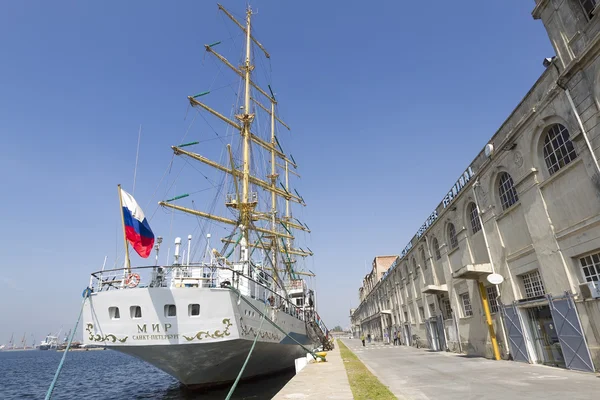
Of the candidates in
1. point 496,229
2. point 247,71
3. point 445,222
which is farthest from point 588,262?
point 247,71

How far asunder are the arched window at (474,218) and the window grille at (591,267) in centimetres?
633

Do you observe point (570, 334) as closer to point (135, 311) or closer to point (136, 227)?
point (135, 311)

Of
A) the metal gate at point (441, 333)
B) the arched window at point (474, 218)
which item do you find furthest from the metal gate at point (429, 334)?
the arched window at point (474, 218)

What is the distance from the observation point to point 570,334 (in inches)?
424

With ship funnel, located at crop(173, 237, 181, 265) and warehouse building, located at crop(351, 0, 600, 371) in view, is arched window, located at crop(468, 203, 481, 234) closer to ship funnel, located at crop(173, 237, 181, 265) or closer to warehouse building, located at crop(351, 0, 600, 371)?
warehouse building, located at crop(351, 0, 600, 371)

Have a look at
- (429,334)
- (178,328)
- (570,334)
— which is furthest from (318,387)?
(429,334)

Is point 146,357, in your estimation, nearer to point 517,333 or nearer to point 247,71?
point 517,333

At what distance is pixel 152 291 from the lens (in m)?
13.4

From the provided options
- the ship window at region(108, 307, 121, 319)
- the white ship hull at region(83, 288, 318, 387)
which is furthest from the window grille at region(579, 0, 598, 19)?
the ship window at region(108, 307, 121, 319)

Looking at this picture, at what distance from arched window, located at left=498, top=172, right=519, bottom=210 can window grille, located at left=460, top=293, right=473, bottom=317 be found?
6.70 meters

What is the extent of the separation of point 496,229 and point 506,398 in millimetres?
9036

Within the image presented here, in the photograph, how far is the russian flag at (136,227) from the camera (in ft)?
43.9

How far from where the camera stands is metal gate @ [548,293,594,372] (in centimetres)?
1025

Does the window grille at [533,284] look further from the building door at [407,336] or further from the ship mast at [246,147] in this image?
the building door at [407,336]
